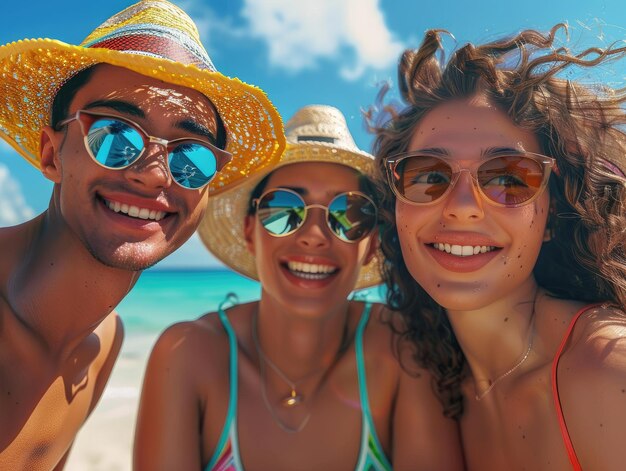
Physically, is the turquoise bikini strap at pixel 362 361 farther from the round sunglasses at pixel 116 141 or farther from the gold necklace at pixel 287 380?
the round sunglasses at pixel 116 141

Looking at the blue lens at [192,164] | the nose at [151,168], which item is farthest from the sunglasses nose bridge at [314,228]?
the nose at [151,168]

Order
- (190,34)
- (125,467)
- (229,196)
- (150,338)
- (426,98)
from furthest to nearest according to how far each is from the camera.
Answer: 1. (150,338)
2. (125,467)
3. (229,196)
4. (190,34)
5. (426,98)

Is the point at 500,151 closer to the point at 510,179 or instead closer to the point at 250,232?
the point at 510,179

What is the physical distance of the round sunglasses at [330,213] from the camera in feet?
8.80

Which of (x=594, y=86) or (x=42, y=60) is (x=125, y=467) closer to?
(x=42, y=60)

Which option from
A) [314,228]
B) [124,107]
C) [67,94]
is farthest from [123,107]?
[314,228]

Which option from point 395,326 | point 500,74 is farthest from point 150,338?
point 500,74

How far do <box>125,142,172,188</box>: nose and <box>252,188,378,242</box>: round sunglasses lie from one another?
809 millimetres

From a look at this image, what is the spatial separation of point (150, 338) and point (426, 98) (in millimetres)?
12885

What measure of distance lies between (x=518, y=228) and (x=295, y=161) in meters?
1.38

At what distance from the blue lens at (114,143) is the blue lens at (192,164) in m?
0.15

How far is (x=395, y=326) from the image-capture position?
279cm

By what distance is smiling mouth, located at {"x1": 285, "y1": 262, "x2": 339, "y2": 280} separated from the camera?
265cm

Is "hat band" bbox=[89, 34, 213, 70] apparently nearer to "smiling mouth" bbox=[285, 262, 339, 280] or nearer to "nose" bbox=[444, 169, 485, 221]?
"smiling mouth" bbox=[285, 262, 339, 280]
